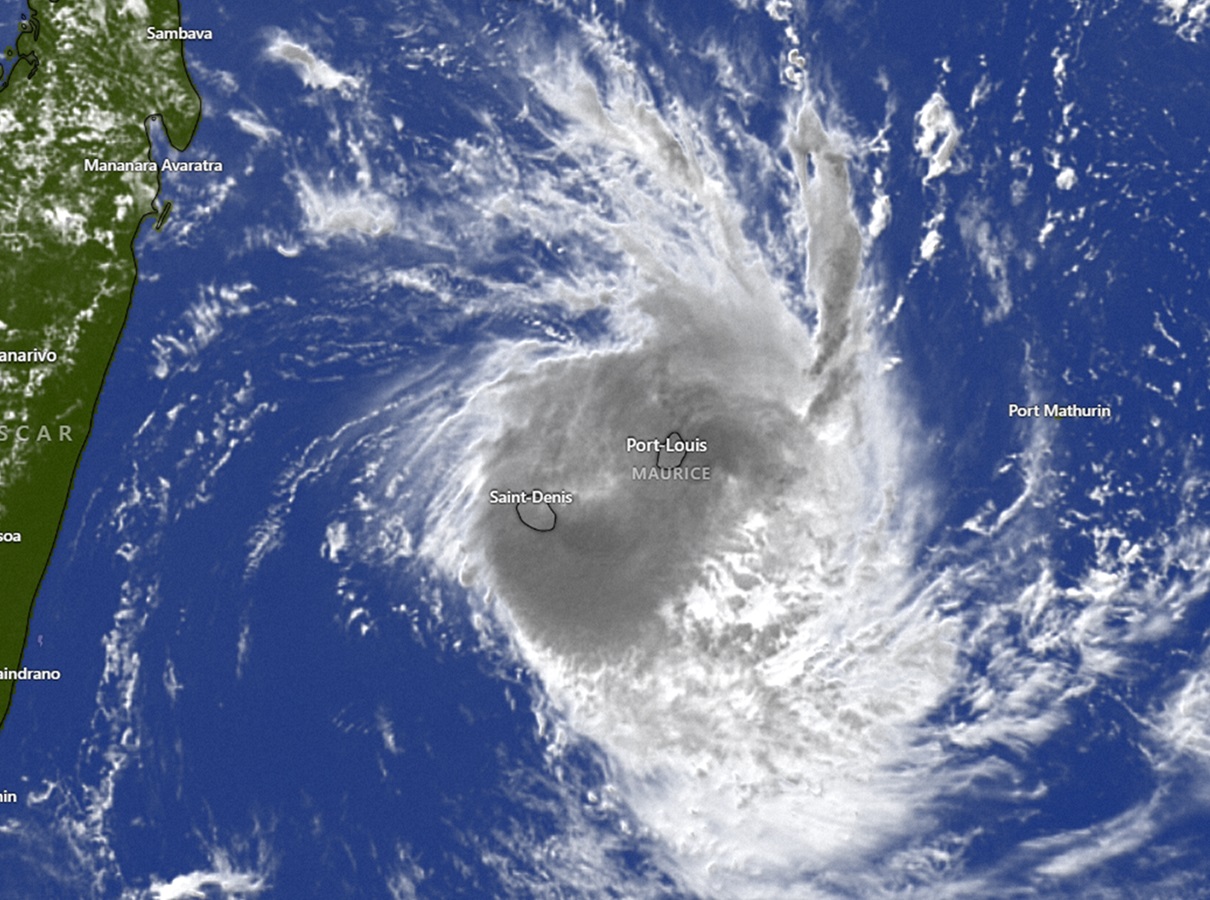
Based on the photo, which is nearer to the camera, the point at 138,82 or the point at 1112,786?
the point at 1112,786

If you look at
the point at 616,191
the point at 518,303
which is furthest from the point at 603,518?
the point at 616,191

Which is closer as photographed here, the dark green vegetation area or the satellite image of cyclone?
the satellite image of cyclone

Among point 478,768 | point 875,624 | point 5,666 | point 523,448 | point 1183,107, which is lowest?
point 478,768

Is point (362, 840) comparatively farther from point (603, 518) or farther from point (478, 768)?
point (603, 518)

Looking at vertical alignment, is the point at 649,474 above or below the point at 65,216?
below
